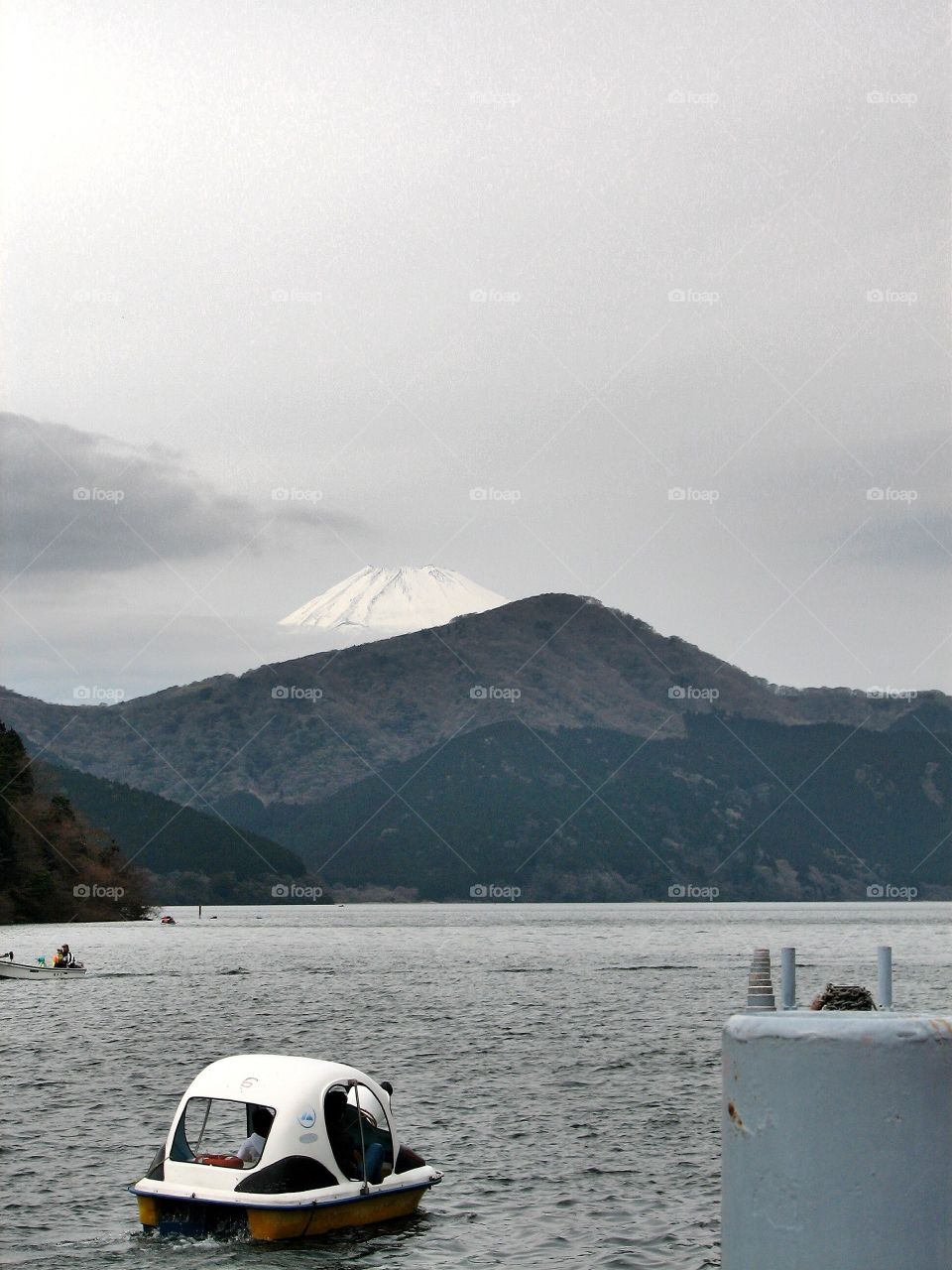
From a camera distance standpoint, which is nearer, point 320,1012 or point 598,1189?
point 598,1189

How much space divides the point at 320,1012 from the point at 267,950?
3501 inches

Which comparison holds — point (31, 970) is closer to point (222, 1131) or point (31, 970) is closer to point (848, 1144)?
point (222, 1131)

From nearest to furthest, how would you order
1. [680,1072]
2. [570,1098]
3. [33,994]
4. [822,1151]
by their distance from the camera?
[822,1151] < [570,1098] < [680,1072] < [33,994]

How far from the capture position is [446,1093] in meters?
48.8

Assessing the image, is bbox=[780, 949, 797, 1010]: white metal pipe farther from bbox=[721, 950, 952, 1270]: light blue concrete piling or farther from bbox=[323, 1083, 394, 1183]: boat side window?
bbox=[323, 1083, 394, 1183]: boat side window

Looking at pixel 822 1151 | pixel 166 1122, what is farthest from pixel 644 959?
pixel 822 1151

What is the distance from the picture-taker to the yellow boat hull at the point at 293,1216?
25.9 metres

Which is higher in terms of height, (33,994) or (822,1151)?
(822,1151)

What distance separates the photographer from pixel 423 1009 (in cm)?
8619

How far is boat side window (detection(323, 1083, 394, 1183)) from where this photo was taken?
27.5m

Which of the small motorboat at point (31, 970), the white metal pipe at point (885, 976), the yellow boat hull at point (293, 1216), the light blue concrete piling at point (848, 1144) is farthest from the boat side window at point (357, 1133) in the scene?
the small motorboat at point (31, 970)

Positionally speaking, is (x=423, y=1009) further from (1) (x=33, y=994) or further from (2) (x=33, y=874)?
(2) (x=33, y=874)

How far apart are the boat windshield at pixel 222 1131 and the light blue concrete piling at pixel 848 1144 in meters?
18.6

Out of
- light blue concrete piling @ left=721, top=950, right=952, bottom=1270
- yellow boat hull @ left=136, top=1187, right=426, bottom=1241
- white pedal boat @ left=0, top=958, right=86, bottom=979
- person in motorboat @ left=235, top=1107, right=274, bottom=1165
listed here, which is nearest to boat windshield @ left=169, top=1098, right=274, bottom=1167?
person in motorboat @ left=235, top=1107, right=274, bottom=1165
